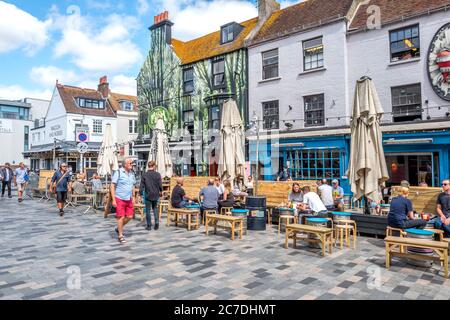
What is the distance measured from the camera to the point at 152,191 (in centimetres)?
932

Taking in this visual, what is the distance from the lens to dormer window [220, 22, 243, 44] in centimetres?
2212

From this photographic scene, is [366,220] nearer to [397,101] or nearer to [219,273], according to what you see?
[219,273]

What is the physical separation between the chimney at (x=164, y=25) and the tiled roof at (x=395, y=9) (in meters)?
14.5

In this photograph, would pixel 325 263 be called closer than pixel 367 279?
No

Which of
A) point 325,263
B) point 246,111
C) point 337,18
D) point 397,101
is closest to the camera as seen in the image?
point 325,263

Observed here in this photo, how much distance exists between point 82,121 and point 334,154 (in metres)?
31.5

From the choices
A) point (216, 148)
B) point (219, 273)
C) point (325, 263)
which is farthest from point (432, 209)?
point (216, 148)

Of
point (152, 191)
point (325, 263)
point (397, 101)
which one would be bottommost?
point (325, 263)

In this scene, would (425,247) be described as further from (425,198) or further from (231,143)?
(231,143)

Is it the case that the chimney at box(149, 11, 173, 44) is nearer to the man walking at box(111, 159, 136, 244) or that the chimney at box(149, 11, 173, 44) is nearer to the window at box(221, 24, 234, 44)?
the window at box(221, 24, 234, 44)

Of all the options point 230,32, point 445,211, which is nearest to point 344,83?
point 230,32

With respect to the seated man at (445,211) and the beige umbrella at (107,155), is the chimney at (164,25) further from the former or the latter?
the seated man at (445,211)

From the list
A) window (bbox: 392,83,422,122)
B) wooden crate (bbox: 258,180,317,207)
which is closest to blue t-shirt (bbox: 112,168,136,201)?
wooden crate (bbox: 258,180,317,207)
